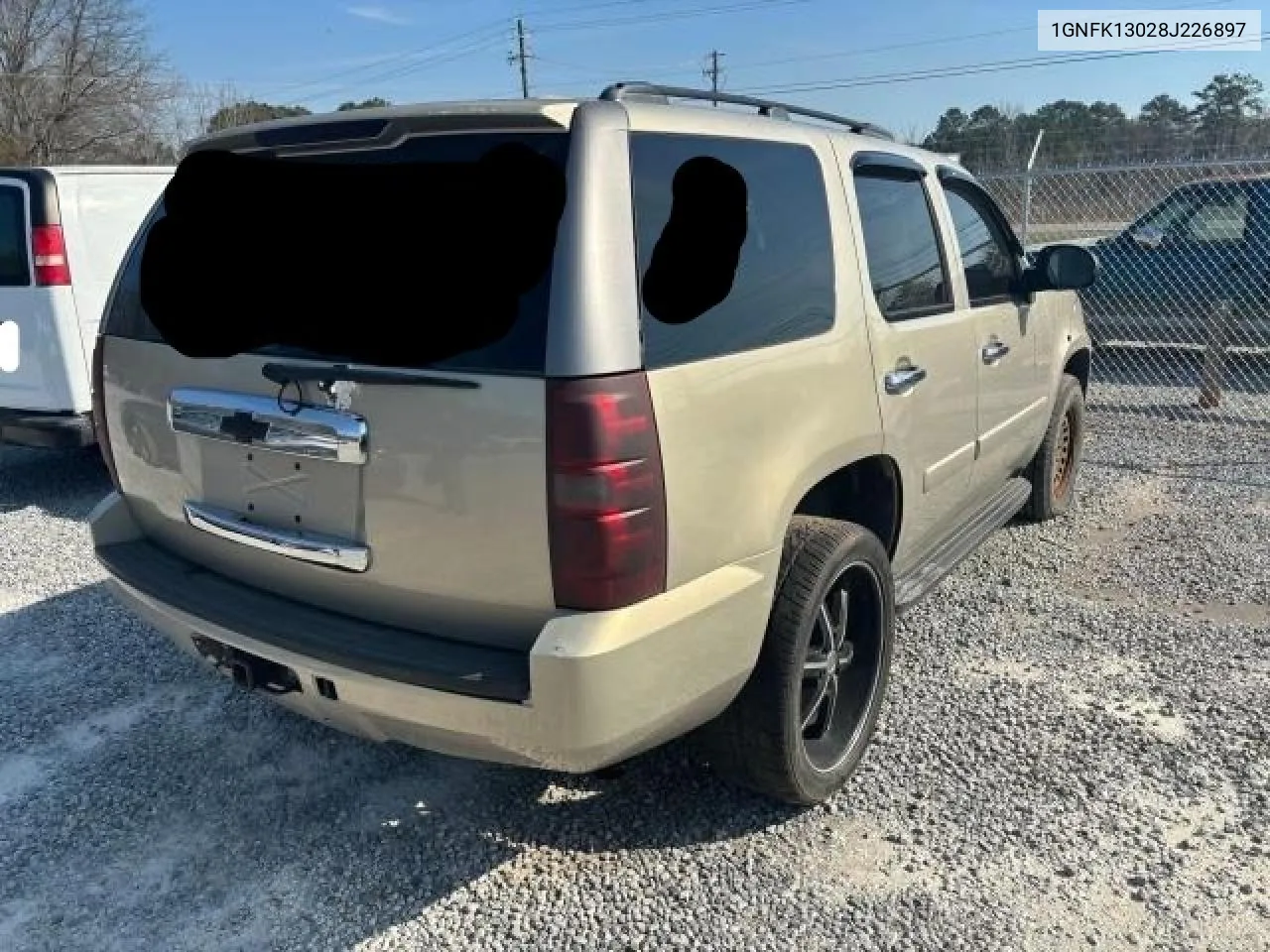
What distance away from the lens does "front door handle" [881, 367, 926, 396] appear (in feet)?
10.1

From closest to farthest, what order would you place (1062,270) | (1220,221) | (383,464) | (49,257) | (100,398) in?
(383,464) < (100,398) < (1062,270) < (49,257) < (1220,221)

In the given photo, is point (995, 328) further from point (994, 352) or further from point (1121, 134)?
point (1121, 134)

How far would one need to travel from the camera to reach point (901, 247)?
3.37m

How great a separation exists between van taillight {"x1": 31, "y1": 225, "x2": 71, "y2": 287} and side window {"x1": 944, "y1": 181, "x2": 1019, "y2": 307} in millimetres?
5072

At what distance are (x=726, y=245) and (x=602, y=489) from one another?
2.73 feet

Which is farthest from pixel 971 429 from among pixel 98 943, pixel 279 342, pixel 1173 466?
pixel 1173 466

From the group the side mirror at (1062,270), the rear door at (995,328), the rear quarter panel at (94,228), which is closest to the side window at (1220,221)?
the rear door at (995,328)

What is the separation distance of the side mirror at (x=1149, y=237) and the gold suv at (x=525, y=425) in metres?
7.41

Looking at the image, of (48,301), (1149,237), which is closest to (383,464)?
(48,301)

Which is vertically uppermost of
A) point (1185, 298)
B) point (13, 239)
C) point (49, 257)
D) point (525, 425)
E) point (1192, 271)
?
point (13, 239)

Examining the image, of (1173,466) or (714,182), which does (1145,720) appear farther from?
(1173,466)

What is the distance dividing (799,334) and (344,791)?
1961mm

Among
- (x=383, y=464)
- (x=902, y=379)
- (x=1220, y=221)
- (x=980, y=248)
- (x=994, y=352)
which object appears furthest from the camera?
(x=1220, y=221)

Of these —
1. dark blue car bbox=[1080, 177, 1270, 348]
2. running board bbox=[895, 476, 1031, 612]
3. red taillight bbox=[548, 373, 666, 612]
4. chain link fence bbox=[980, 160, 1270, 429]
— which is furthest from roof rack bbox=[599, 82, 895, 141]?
dark blue car bbox=[1080, 177, 1270, 348]
